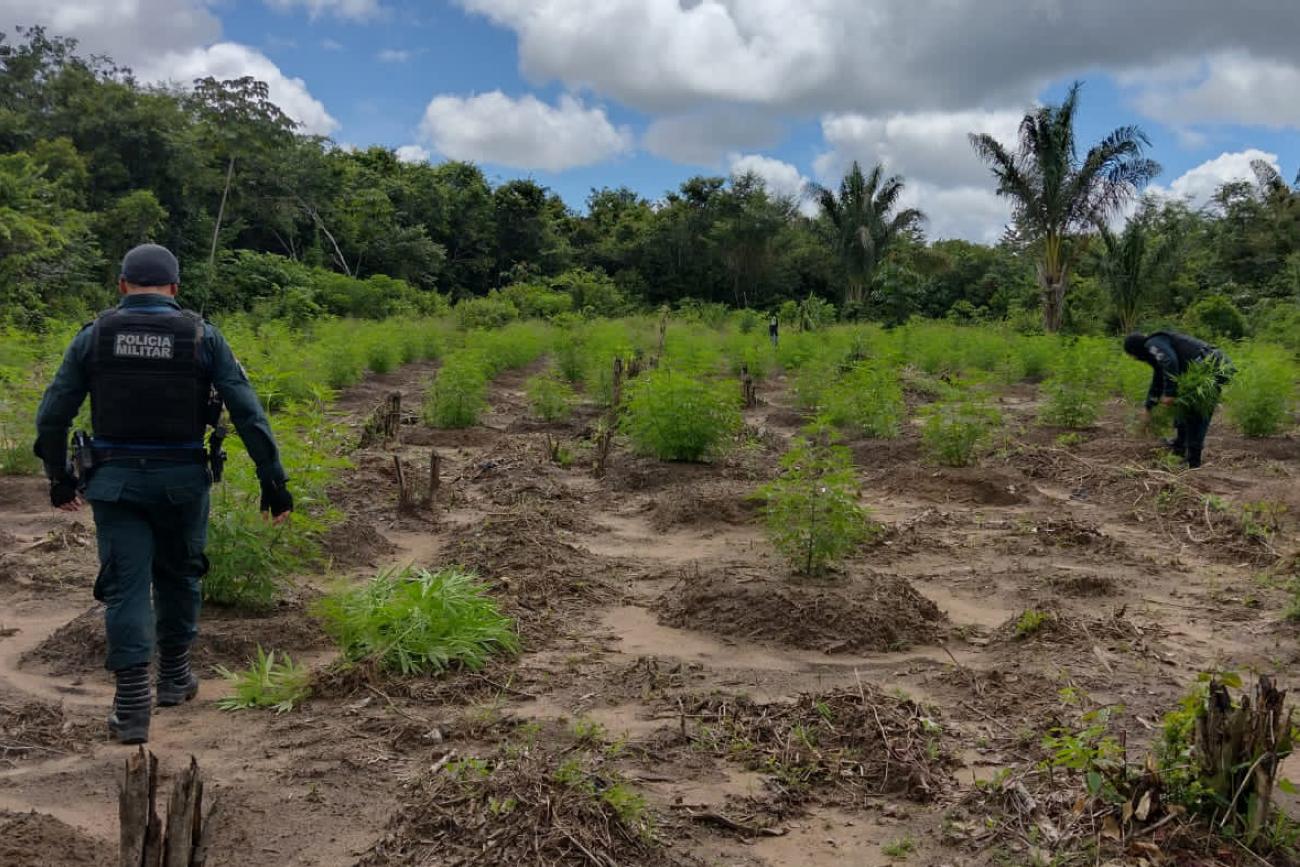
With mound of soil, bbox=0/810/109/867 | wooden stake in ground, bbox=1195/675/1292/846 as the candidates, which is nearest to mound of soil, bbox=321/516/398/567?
mound of soil, bbox=0/810/109/867

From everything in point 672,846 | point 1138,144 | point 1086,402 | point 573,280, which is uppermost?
point 1138,144

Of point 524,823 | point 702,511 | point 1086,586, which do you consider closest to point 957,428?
point 702,511

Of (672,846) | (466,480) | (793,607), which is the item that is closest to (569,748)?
(672,846)

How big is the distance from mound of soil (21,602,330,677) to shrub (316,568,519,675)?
0.58 feet

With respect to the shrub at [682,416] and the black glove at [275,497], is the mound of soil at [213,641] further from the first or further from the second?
the shrub at [682,416]

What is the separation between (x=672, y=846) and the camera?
3398 mm

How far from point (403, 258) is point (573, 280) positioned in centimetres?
620

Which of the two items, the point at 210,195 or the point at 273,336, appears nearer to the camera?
the point at 273,336

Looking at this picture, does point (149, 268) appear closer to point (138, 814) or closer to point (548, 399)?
point (138, 814)

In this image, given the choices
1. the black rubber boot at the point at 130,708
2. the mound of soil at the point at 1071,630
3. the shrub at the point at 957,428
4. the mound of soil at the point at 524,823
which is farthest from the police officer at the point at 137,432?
the shrub at the point at 957,428

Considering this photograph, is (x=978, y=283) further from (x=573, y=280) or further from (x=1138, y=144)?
(x=573, y=280)

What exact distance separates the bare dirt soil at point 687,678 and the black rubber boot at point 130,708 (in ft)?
0.27

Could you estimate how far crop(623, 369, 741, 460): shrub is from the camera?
392 inches

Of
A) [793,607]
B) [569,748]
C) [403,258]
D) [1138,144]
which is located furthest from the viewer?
[403,258]
